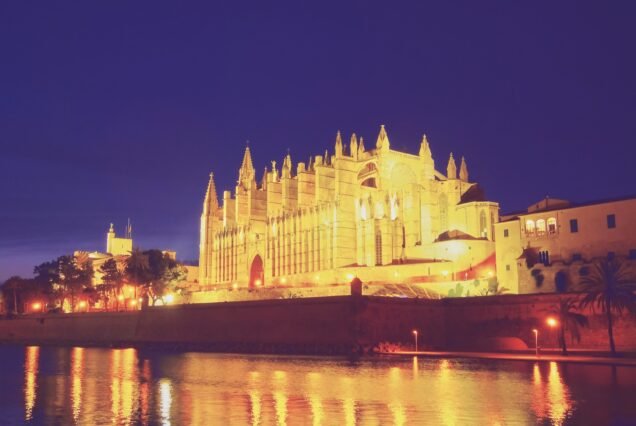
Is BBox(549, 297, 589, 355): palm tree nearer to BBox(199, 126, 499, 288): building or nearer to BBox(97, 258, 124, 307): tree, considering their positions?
BBox(199, 126, 499, 288): building

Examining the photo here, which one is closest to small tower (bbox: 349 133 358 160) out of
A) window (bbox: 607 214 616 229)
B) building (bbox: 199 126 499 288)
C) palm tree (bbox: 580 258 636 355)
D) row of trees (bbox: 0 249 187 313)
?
building (bbox: 199 126 499 288)

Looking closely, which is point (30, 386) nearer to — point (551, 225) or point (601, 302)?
point (601, 302)

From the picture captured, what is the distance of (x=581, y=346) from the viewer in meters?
40.5

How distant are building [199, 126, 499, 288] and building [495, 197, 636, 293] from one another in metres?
5.85

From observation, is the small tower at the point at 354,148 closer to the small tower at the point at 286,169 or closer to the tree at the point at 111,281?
the small tower at the point at 286,169

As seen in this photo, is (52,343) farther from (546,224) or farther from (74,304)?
(546,224)

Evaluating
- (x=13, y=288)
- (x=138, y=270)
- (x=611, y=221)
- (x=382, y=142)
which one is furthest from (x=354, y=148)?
(x=13, y=288)

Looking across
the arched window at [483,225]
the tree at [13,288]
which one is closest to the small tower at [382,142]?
the arched window at [483,225]

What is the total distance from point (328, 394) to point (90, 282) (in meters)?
72.7

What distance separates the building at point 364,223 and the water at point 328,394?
25847mm

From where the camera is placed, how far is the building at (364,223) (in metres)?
64.5

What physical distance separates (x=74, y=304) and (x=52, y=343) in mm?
16165

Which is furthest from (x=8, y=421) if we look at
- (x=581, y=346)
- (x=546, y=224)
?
(x=546, y=224)

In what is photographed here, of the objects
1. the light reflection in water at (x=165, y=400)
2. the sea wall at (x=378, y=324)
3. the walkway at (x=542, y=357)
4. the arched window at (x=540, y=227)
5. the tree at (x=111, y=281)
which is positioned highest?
the arched window at (x=540, y=227)
